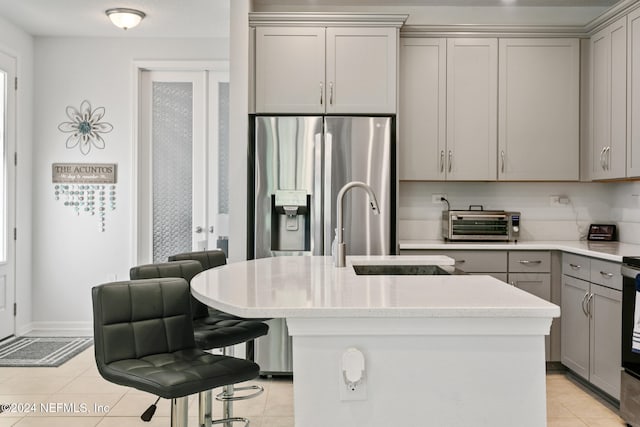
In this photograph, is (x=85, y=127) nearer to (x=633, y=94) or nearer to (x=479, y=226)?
(x=479, y=226)

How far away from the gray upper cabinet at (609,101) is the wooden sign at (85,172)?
4.00 metres

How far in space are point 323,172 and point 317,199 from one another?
0.19 m

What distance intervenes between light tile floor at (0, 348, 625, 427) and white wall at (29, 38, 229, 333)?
4.43ft

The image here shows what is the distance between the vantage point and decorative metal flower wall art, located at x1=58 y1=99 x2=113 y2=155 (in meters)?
5.17

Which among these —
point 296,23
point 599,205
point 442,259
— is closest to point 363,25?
point 296,23

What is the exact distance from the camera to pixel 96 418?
123 inches

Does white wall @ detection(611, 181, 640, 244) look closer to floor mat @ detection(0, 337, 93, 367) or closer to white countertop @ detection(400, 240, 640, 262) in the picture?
white countertop @ detection(400, 240, 640, 262)

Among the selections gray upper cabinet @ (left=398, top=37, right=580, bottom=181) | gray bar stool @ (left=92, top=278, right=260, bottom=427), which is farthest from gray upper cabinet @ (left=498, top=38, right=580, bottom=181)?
gray bar stool @ (left=92, top=278, right=260, bottom=427)

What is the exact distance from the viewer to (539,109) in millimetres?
4219

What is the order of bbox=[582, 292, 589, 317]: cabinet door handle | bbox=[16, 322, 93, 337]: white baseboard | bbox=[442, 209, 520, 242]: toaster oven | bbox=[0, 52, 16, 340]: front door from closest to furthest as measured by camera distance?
bbox=[582, 292, 589, 317]: cabinet door handle → bbox=[442, 209, 520, 242]: toaster oven → bbox=[0, 52, 16, 340]: front door → bbox=[16, 322, 93, 337]: white baseboard

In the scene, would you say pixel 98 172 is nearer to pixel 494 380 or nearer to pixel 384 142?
pixel 384 142

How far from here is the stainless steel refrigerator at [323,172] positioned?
12.6 feet

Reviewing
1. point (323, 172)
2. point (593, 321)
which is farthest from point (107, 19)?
point (593, 321)

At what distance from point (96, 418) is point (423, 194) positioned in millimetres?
2813
